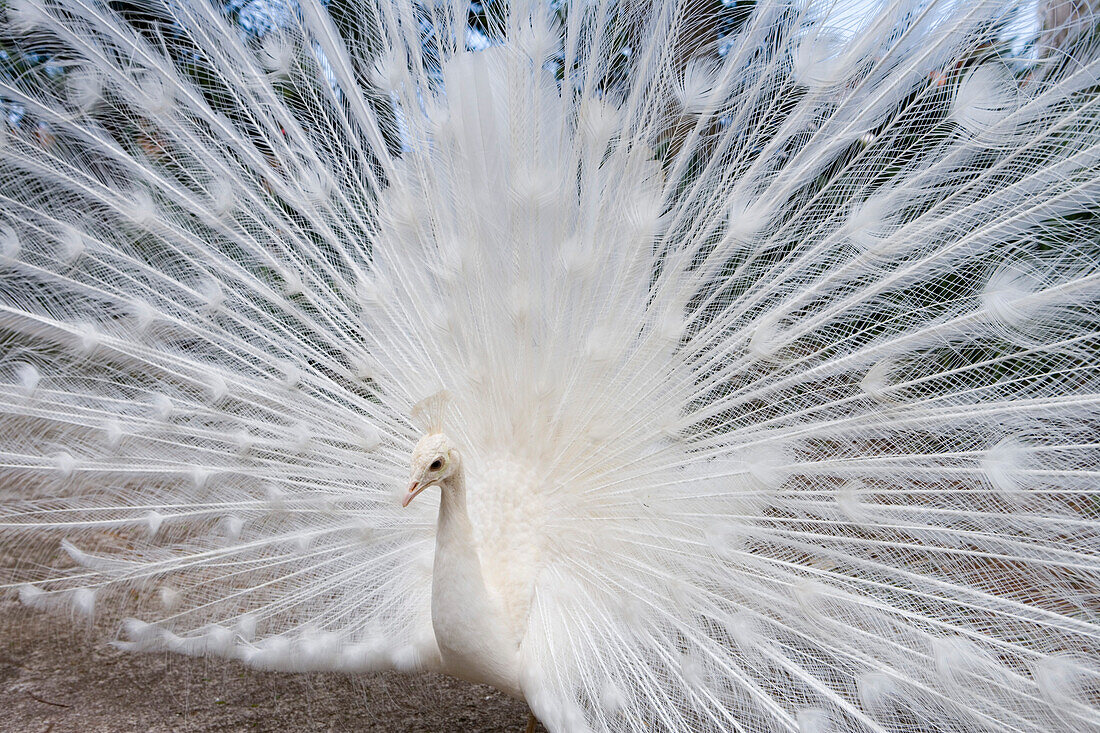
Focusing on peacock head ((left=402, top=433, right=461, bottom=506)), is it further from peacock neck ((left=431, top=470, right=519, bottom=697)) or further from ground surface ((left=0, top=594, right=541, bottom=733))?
ground surface ((left=0, top=594, right=541, bottom=733))

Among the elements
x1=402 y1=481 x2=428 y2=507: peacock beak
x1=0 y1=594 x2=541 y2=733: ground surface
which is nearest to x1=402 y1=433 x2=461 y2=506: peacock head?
x1=402 y1=481 x2=428 y2=507: peacock beak

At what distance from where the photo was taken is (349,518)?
7.72 ft

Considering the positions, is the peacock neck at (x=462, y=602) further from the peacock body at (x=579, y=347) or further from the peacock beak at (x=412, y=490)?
the peacock beak at (x=412, y=490)

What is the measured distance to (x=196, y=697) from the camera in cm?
285

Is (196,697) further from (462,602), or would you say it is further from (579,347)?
(579,347)

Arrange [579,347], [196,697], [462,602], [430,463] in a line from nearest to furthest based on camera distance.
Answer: [430,463] → [462,602] → [579,347] → [196,697]

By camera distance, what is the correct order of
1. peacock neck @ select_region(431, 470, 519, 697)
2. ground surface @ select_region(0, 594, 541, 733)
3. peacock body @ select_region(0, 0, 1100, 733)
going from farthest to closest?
ground surface @ select_region(0, 594, 541, 733) → peacock neck @ select_region(431, 470, 519, 697) → peacock body @ select_region(0, 0, 1100, 733)

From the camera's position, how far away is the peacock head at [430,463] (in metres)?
1.83

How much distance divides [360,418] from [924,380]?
149 cm

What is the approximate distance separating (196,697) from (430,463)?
167cm

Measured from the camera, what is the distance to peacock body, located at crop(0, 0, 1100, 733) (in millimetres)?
1784

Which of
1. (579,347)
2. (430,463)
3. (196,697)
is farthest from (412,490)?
(196,697)

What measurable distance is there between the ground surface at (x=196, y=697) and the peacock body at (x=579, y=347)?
20.9 inches

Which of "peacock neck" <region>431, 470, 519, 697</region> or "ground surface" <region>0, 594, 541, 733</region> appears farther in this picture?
"ground surface" <region>0, 594, 541, 733</region>
